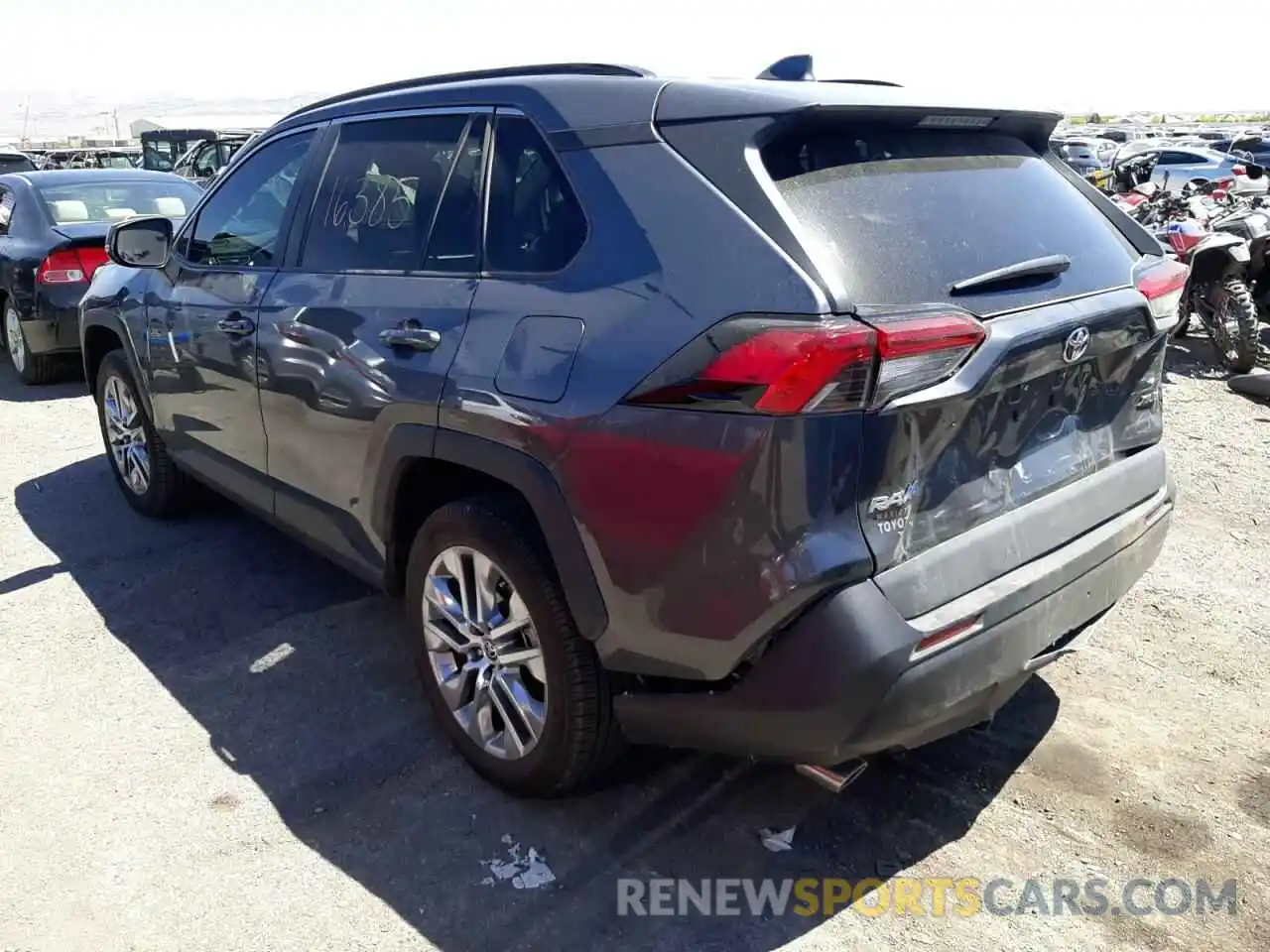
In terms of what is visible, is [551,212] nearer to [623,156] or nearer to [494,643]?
[623,156]

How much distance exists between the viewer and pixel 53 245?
26.5 feet

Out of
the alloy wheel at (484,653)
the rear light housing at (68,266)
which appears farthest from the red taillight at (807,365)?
the rear light housing at (68,266)

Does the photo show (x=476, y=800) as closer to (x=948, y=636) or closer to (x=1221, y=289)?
(x=948, y=636)

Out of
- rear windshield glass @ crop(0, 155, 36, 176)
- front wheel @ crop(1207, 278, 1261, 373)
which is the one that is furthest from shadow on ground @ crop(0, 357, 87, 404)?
rear windshield glass @ crop(0, 155, 36, 176)

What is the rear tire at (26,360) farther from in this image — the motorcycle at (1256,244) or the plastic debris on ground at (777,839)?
the motorcycle at (1256,244)

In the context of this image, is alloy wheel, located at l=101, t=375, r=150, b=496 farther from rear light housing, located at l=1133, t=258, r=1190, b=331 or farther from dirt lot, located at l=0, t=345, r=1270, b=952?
rear light housing, located at l=1133, t=258, r=1190, b=331

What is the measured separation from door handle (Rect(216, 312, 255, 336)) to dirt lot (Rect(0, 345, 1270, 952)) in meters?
1.14

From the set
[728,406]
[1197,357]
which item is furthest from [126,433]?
[1197,357]

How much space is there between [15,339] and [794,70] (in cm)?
779

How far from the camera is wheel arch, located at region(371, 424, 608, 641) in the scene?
251 centimetres

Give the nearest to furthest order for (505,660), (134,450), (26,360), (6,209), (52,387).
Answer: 1. (505,660)
2. (134,450)
3. (26,360)
4. (52,387)
5. (6,209)

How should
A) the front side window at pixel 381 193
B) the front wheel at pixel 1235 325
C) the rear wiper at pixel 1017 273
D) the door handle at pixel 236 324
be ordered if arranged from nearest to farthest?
1. the rear wiper at pixel 1017 273
2. the front side window at pixel 381 193
3. the door handle at pixel 236 324
4. the front wheel at pixel 1235 325

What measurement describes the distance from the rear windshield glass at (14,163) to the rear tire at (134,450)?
61.6ft

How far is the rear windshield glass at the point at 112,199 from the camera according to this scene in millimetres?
8492
